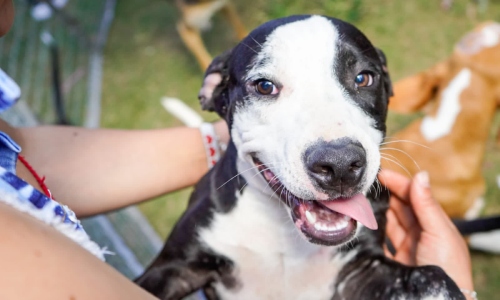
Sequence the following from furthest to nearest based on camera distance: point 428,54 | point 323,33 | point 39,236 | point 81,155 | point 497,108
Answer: point 428,54 → point 497,108 → point 81,155 → point 323,33 → point 39,236

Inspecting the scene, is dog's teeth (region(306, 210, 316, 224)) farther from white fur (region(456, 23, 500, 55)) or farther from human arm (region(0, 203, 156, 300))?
white fur (region(456, 23, 500, 55))

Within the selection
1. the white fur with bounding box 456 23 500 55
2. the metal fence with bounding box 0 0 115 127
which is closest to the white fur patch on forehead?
the white fur with bounding box 456 23 500 55

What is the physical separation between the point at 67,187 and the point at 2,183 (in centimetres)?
74

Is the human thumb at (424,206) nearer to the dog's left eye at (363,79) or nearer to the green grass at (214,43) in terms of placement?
the dog's left eye at (363,79)

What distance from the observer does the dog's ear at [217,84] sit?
67.4 inches

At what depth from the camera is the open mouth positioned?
1314 millimetres

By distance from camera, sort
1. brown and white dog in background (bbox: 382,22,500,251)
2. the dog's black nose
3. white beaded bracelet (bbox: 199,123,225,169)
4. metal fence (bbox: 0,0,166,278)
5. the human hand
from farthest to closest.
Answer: metal fence (bbox: 0,0,166,278) < brown and white dog in background (bbox: 382,22,500,251) < white beaded bracelet (bbox: 199,123,225,169) < the human hand < the dog's black nose

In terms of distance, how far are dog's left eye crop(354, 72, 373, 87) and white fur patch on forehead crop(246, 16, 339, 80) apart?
12cm

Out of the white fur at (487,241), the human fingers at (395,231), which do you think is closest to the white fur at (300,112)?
the human fingers at (395,231)

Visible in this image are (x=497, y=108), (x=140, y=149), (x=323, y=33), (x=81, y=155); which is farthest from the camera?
(x=497, y=108)

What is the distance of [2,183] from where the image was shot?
3.07ft

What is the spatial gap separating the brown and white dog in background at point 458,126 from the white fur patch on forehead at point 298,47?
46.1 inches

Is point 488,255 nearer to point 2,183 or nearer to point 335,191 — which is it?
point 335,191

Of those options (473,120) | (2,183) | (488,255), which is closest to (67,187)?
(2,183)
